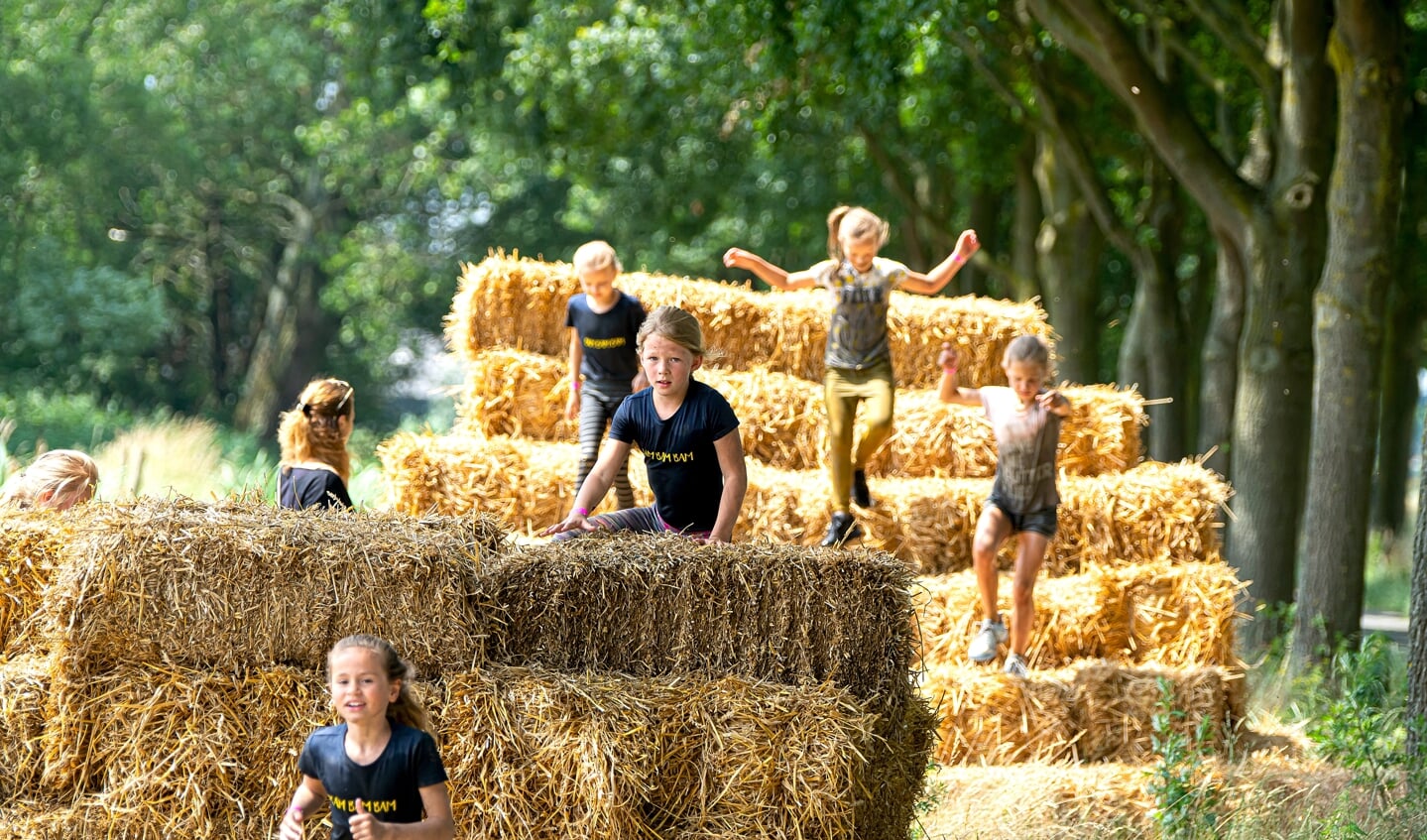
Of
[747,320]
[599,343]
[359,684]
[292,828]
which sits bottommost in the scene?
[292,828]

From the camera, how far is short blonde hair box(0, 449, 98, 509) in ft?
20.0

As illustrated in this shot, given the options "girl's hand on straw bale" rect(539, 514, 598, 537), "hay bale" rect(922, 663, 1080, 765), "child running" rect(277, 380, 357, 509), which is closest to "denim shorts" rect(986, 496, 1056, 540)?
"hay bale" rect(922, 663, 1080, 765)

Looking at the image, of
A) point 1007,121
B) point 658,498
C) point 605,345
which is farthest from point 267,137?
point 658,498

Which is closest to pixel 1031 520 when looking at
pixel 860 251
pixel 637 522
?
pixel 860 251

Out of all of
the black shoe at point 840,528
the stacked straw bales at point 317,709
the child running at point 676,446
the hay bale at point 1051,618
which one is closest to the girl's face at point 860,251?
the black shoe at point 840,528

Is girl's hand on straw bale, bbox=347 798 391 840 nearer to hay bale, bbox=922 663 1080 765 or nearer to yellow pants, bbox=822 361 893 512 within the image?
hay bale, bbox=922 663 1080 765

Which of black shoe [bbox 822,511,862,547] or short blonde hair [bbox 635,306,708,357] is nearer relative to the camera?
short blonde hair [bbox 635,306,708,357]

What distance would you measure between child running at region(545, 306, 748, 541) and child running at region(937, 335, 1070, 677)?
2.13 metres

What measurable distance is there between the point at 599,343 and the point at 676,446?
2268mm

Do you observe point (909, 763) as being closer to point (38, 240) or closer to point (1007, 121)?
point (1007, 121)

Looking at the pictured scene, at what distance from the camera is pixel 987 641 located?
7.39 m

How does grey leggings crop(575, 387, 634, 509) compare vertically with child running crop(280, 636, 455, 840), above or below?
above

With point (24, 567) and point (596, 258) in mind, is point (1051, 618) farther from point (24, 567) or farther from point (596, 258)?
point (24, 567)

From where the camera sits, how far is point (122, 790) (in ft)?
15.3
